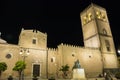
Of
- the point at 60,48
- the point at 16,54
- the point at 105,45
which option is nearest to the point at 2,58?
the point at 16,54

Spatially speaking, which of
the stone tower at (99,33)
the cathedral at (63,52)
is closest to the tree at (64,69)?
the cathedral at (63,52)

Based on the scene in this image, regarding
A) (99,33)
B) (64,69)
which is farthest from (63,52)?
(99,33)

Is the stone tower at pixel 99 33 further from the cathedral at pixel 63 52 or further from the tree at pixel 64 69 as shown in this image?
the tree at pixel 64 69

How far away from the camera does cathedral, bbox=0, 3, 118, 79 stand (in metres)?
23.2

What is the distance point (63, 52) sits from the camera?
26.4m

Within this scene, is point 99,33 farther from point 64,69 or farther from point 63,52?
point 64,69

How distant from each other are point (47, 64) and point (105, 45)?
15587mm

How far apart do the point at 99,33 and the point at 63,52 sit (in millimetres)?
11681

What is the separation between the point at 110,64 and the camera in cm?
3148

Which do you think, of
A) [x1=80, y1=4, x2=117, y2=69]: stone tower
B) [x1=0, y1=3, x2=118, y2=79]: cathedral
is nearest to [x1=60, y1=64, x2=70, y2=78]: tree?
[x1=0, y1=3, x2=118, y2=79]: cathedral

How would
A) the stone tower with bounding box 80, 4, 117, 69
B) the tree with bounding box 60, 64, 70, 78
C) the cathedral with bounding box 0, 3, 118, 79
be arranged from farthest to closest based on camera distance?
the stone tower with bounding box 80, 4, 117, 69
the tree with bounding box 60, 64, 70, 78
the cathedral with bounding box 0, 3, 118, 79

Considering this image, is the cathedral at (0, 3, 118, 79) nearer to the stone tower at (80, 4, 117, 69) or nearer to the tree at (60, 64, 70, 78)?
the stone tower at (80, 4, 117, 69)

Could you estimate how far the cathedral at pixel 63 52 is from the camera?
23.2 m

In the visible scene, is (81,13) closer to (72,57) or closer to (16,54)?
(72,57)
